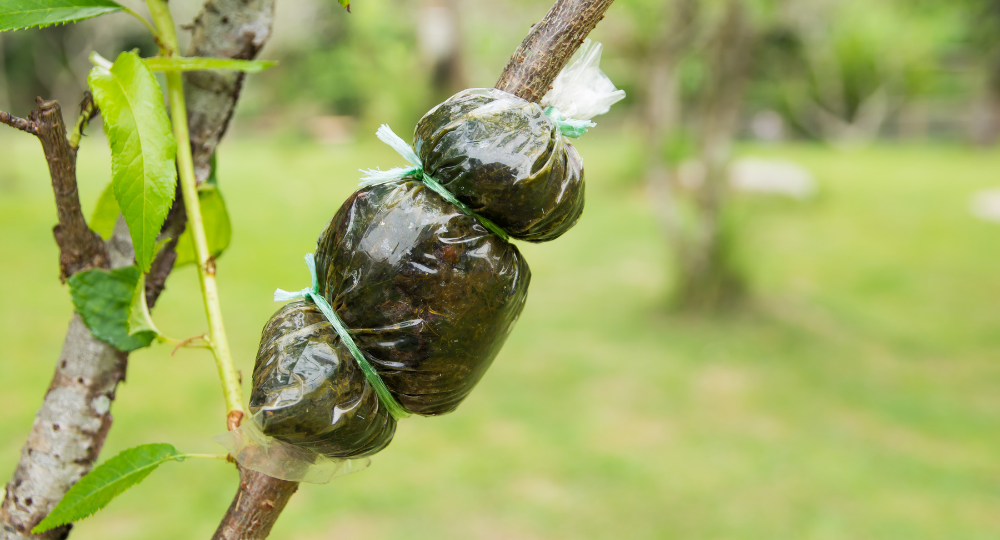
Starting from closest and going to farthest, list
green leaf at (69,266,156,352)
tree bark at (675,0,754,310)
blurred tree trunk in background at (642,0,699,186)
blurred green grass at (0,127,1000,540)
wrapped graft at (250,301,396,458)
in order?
1. wrapped graft at (250,301,396,458)
2. green leaf at (69,266,156,352)
3. blurred green grass at (0,127,1000,540)
4. tree bark at (675,0,754,310)
5. blurred tree trunk in background at (642,0,699,186)

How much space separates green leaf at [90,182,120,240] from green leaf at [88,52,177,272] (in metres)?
0.27

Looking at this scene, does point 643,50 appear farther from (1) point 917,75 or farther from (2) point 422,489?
(2) point 422,489

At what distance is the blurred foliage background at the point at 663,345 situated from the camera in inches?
133

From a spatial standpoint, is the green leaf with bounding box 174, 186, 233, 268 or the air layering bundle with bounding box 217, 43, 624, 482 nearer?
the air layering bundle with bounding box 217, 43, 624, 482

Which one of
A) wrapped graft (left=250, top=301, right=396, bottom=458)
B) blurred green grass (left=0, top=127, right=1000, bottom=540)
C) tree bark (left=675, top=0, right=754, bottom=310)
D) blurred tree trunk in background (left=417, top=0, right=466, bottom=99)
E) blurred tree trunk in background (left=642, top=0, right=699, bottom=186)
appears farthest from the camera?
blurred tree trunk in background (left=417, top=0, right=466, bottom=99)

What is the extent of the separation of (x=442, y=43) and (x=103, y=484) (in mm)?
8457

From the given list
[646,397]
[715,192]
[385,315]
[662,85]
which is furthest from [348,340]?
[662,85]

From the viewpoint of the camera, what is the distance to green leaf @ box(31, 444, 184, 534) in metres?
0.76

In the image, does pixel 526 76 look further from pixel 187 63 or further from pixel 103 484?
pixel 103 484

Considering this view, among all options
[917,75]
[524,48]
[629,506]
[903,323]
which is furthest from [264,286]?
[917,75]

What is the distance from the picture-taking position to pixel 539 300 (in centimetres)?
616

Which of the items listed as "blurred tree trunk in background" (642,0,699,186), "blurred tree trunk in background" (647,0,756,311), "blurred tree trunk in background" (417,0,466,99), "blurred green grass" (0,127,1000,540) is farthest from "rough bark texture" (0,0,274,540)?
"blurred tree trunk in background" (417,0,466,99)

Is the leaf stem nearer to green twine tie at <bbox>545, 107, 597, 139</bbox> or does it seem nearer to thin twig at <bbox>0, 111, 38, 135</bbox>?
thin twig at <bbox>0, 111, 38, 135</bbox>

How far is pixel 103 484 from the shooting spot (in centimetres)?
76
